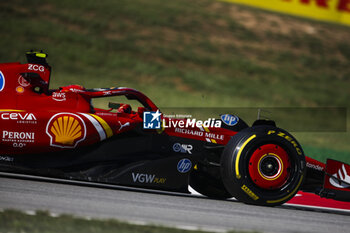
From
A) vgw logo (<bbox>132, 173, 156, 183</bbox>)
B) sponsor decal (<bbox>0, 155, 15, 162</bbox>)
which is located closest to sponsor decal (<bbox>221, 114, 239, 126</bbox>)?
vgw logo (<bbox>132, 173, 156, 183</bbox>)

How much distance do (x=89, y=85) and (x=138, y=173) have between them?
1183 centimetres

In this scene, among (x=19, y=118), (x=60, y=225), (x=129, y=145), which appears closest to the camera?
(x=60, y=225)

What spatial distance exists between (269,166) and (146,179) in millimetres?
1374

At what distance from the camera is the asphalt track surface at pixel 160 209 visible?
15.3 feet

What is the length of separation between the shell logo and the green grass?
1.48m

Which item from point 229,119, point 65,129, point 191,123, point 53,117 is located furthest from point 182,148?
point 53,117

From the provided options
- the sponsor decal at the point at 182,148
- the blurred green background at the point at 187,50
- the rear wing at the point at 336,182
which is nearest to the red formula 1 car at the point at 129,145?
the sponsor decal at the point at 182,148

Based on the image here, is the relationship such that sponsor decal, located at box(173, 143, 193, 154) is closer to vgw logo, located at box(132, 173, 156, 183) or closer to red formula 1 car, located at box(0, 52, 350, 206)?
red formula 1 car, located at box(0, 52, 350, 206)

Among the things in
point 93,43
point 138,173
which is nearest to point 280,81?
point 93,43

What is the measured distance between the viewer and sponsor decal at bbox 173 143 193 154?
6.03 meters

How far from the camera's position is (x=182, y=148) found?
19.8 ft

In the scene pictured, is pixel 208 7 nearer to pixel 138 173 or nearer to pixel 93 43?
pixel 93 43

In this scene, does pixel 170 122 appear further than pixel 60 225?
Yes

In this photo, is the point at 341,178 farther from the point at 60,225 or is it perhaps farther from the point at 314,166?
the point at 60,225
